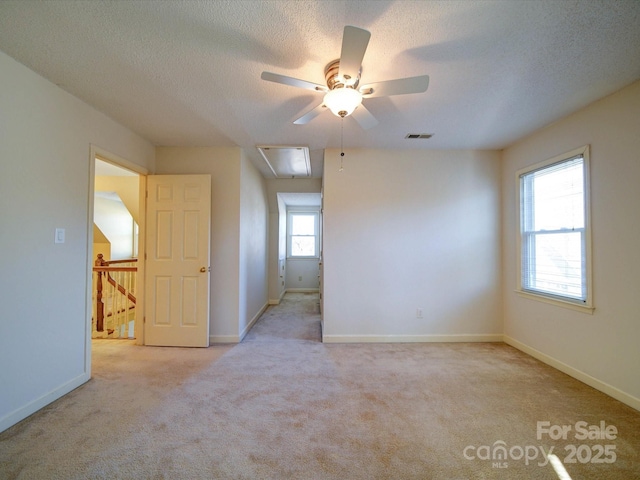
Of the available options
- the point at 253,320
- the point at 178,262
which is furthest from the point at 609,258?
the point at 178,262

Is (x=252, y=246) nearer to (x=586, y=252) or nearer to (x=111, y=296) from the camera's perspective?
(x=111, y=296)

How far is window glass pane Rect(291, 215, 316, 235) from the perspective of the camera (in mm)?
7562

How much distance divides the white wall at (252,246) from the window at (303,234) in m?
2.02

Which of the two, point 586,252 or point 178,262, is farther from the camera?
point 178,262

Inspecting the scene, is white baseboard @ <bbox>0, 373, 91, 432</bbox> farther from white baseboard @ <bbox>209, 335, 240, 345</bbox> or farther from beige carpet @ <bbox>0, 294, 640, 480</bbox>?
white baseboard @ <bbox>209, 335, 240, 345</bbox>

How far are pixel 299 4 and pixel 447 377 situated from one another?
303 cm

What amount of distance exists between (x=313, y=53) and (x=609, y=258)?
286cm

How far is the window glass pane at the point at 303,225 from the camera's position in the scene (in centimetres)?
756

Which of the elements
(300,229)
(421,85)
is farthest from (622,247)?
(300,229)

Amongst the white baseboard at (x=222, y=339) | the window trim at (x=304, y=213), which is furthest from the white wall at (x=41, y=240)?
the window trim at (x=304, y=213)

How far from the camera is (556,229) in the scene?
9.32 feet

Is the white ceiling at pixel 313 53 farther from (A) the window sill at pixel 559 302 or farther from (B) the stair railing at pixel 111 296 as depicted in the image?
(B) the stair railing at pixel 111 296

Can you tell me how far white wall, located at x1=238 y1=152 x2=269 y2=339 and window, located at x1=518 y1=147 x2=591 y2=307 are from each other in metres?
3.43

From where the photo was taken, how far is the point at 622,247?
7.27 ft
